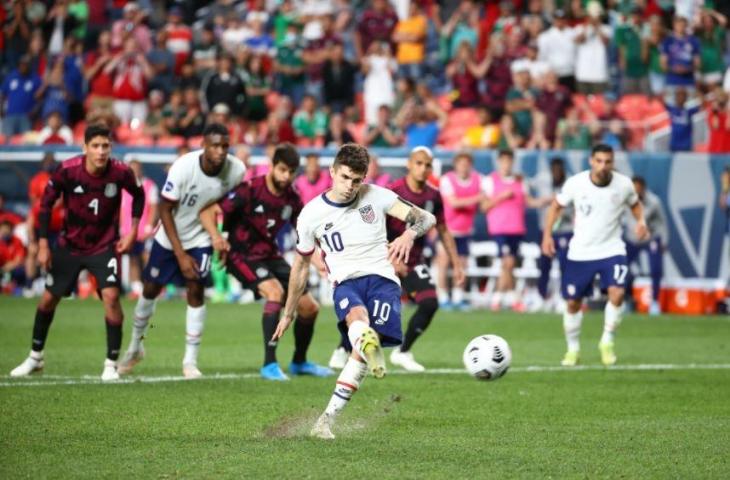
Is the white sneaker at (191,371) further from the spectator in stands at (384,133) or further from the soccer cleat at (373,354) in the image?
the spectator in stands at (384,133)

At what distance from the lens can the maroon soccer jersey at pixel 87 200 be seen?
12.9m

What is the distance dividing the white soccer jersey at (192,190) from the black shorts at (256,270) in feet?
1.16

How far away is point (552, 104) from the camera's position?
24828 millimetres

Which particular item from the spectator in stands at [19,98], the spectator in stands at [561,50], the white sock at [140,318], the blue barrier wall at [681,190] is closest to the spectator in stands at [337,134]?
the blue barrier wall at [681,190]

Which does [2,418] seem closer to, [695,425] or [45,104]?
[695,425]

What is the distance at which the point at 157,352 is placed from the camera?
16.1 m

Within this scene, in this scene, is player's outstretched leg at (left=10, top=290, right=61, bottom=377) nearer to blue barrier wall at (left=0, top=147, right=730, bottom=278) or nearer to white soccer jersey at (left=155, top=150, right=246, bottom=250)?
white soccer jersey at (left=155, top=150, right=246, bottom=250)

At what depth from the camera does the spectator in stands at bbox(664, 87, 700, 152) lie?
79.0 ft

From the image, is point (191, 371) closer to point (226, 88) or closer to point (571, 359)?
point (571, 359)

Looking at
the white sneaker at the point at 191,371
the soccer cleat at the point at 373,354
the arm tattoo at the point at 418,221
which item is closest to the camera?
the soccer cleat at the point at 373,354

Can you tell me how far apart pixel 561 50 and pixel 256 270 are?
46.4 feet

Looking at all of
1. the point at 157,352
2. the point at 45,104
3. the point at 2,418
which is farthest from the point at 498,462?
the point at 45,104

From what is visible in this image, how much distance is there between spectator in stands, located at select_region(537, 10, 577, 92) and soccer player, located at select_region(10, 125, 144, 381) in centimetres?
1484

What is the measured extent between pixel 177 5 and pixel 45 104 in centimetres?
577
